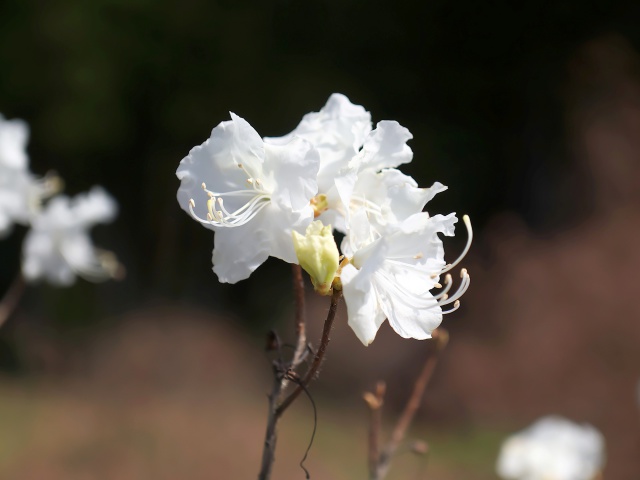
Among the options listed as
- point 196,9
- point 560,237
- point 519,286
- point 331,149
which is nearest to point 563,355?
point 519,286

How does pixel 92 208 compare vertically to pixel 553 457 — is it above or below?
above

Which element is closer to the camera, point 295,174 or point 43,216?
point 295,174

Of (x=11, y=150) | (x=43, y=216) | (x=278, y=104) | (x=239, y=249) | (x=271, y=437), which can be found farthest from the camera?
(x=278, y=104)

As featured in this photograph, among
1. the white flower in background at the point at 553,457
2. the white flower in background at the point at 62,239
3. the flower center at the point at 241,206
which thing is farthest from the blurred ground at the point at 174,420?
the flower center at the point at 241,206

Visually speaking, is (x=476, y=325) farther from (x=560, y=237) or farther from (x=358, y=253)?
(x=358, y=253)

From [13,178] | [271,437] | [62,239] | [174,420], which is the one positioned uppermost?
[271,437]

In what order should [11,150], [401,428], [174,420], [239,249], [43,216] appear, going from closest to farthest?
[239,249]
[401,428]
[11,150]
[43,216]
[174,420]

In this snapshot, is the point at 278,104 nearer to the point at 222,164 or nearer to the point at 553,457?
the point at 553,457

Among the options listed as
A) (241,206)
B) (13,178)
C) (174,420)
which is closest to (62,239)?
(13,178)

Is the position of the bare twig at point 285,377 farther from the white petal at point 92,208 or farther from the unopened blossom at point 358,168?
the white petal at point 92,208
